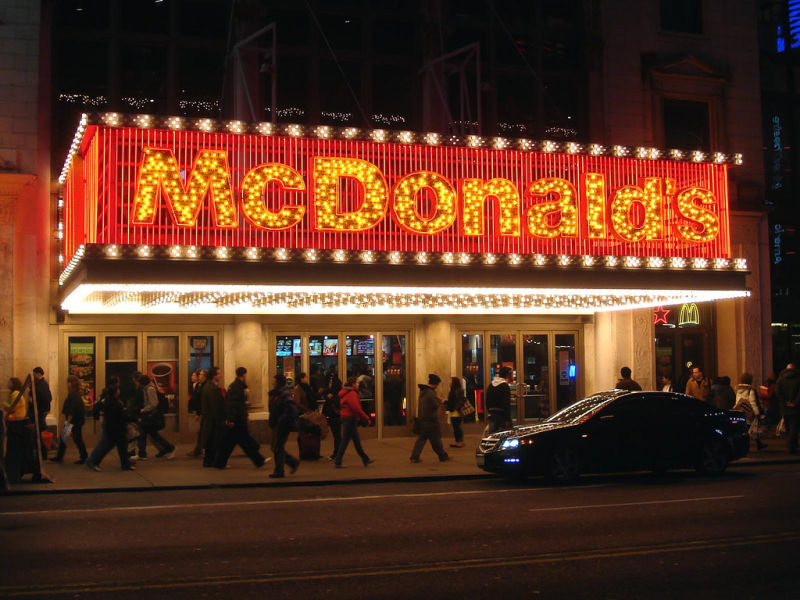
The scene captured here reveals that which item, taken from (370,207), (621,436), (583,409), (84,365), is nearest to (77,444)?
(84,365)

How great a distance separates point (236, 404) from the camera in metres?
17.3

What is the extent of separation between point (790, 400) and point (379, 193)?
9.70m

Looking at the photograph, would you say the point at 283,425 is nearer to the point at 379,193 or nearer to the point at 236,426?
the point at 236,426

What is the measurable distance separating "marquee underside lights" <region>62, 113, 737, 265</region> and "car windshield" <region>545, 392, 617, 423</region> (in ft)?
11.7

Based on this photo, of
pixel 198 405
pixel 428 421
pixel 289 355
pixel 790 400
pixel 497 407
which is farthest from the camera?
pixel 289 355

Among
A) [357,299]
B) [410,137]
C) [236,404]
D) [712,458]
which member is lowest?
[712,458]

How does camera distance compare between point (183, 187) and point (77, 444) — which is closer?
point (183, 187)

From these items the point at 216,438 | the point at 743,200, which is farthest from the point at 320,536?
the point at 743,200

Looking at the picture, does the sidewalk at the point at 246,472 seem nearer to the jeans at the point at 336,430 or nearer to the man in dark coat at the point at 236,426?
the man in dark coat at the point at 236,426

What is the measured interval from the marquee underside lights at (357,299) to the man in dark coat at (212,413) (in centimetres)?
178

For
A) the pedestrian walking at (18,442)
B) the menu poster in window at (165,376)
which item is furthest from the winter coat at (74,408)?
the menu poster in window at (165,376)

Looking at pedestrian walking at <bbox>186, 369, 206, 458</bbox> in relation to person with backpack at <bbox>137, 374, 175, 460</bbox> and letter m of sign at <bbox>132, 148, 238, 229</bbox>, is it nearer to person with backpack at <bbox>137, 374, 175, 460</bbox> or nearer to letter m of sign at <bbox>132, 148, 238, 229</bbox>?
person with backpack at <bbox>137, 374, 175, 460</bbox>

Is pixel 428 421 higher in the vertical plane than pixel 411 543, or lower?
higher

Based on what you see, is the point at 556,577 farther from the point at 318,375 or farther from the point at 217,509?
the point at 318,375
